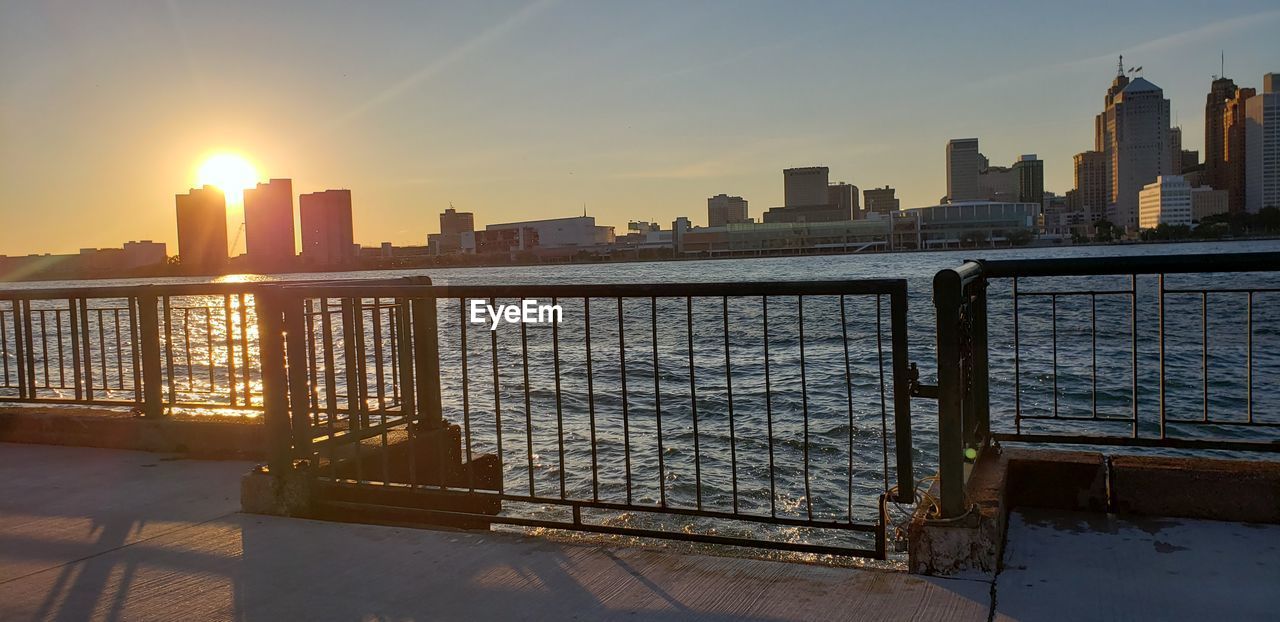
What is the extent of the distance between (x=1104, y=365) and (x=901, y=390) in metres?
23.7

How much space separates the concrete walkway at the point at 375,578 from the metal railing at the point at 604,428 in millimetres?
270

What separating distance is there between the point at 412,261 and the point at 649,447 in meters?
135

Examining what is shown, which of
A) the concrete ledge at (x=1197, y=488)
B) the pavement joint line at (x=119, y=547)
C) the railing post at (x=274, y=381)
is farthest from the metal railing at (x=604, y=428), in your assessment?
the concrete ledge at (x=1197, y=488)

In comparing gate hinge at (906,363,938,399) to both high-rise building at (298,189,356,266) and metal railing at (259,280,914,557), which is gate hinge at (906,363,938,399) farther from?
high-rise building at (298,189,356,266)

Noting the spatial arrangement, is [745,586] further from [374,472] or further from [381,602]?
[374,472]

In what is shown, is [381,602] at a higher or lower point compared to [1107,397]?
higher

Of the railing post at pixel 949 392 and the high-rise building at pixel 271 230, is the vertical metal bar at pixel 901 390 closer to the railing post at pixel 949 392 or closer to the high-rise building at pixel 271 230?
the railing post at pixel 949 392

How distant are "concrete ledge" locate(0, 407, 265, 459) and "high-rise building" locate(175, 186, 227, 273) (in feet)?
406

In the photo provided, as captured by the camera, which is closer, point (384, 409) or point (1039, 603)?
point (1039, 603)

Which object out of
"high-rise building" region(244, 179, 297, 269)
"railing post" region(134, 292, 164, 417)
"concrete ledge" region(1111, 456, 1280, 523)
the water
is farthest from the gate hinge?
"high-rise building" region(244, 179, 297, 269)

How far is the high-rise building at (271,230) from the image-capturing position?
119188 mm

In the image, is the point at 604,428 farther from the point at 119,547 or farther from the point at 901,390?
the point at 901,390

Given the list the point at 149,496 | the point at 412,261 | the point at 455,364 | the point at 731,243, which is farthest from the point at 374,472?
the point at 731,243

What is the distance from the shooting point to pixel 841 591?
3842 mm
